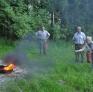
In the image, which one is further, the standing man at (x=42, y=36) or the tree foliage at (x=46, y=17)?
the tree foliage at (x=46, y=17)

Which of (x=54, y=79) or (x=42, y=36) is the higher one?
(x=42, y=36)

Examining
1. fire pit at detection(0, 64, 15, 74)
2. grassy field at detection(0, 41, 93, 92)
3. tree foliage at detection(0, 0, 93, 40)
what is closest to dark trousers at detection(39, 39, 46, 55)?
tree foliage at detection(0, 0, 93, 40)

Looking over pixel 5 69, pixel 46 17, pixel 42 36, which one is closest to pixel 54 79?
pixel 5 69

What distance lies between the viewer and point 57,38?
19109 mm

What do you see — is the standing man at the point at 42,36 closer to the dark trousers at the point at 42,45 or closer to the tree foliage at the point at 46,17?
the dark trousers at the point at 42,45

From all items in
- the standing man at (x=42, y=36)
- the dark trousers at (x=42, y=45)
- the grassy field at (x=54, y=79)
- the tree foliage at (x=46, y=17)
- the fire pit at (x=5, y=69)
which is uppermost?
the tree foliage at (x=46, y=17)

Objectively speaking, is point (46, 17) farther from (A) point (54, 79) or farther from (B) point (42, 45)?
(A) point (54, 79)

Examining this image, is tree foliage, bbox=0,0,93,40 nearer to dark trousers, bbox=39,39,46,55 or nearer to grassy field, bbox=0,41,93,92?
dark trousers, bbox=39,39,46,55

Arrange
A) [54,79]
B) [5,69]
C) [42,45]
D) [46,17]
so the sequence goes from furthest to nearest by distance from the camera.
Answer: [46,17], [42,45], [5,69], [54,79]

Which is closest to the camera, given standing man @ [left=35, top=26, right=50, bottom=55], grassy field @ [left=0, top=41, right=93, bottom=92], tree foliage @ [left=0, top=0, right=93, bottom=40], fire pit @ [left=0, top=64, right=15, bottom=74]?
grassy field @ [left=0, top=41, right=93, bottom=92]

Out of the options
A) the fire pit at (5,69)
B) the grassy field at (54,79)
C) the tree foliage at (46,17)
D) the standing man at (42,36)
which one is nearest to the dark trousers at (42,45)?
the standing man at (42,36)

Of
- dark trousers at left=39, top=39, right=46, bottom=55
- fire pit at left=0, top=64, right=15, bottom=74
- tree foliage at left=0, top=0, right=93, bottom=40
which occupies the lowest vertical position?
fire pit at left=0, top=64, right=15, bottom=74

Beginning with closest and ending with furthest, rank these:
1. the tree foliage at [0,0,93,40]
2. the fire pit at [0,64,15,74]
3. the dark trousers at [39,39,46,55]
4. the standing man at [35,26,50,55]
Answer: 1. the fire pit at [0,64,15,74]
2. the standing man at [35,26,50,55]
3. the dark trousers at [39,39,46,55]
4. the tree foliage at [0,0,93,40]

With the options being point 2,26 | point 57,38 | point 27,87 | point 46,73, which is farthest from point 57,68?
point 57,38
